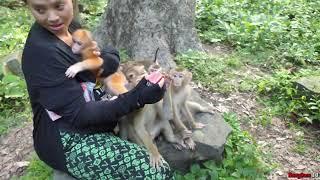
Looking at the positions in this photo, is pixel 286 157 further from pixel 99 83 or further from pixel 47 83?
pixel 47 83

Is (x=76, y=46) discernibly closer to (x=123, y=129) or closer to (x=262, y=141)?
(x=123, y=129)

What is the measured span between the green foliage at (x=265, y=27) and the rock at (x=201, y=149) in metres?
2.97

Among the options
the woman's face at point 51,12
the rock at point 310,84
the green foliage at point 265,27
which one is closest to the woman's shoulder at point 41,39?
the woman's face at point 51,12

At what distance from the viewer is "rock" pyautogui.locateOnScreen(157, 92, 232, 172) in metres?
4.22

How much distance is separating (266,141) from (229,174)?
1093 millimetres

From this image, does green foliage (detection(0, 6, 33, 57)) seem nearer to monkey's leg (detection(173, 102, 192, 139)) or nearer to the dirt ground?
the dirt ground

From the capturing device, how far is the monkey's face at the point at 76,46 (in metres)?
3.45

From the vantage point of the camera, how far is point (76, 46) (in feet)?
11.4

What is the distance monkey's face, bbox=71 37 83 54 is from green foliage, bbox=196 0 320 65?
4.21 metres

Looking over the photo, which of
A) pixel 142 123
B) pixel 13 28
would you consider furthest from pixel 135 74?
pixel 13 28

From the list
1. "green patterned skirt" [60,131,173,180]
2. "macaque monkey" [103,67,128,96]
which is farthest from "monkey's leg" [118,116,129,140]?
"green patterned skirt" [60,131,173,180]

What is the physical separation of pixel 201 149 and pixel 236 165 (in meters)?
0.47

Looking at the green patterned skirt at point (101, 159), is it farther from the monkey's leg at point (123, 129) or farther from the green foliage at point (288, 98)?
the green foliage at point (288, 98)

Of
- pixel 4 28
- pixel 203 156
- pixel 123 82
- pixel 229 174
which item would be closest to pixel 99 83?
pixel 123 82
